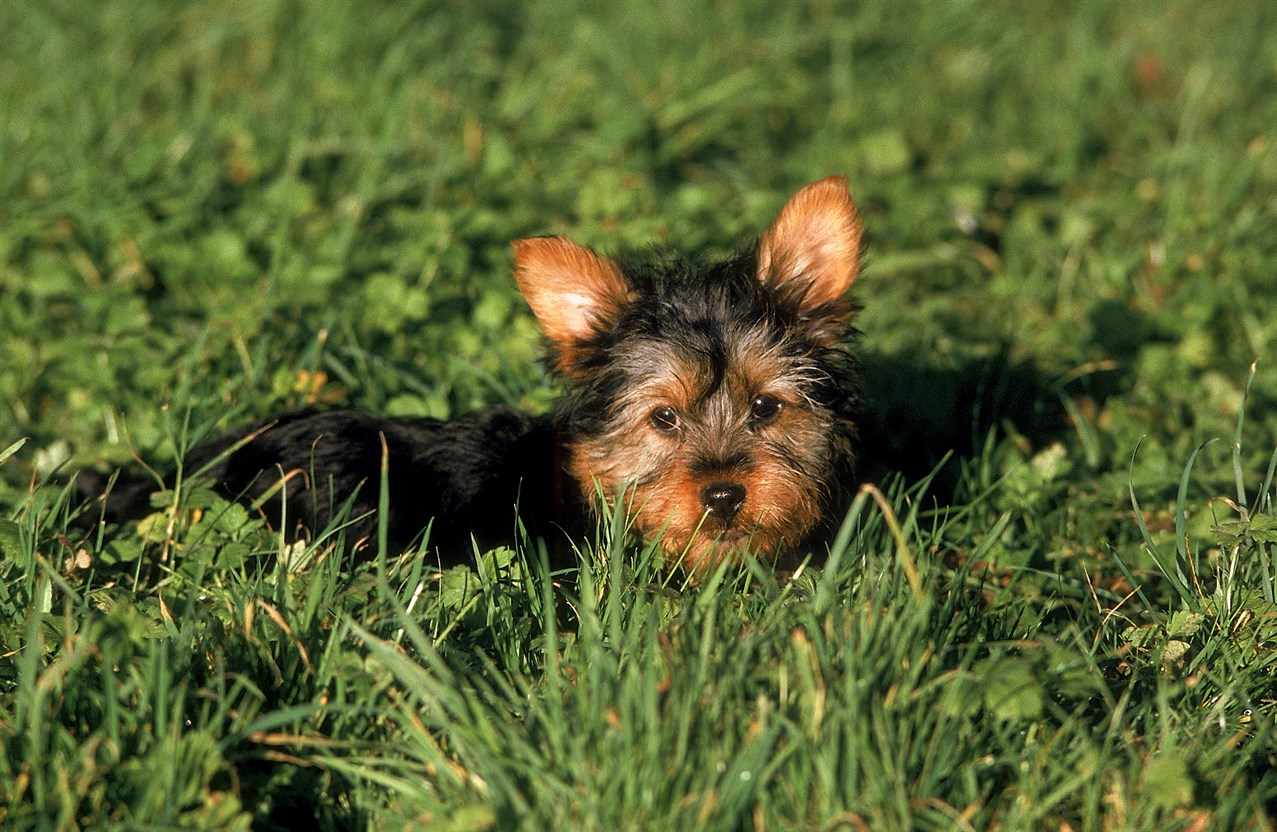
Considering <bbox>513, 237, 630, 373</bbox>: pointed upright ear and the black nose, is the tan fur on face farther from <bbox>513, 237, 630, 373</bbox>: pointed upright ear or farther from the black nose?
<bbox>513, 237, 630, 373</bbox>: pointed upright ear

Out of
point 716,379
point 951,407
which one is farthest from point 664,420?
point 951,407

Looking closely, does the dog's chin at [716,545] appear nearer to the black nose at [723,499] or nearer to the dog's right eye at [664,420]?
the black nose at [723,499]

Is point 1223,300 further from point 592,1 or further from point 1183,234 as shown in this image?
point 592,1

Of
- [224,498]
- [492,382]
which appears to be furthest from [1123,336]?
[224,498]

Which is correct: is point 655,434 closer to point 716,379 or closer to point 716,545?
point 716,379

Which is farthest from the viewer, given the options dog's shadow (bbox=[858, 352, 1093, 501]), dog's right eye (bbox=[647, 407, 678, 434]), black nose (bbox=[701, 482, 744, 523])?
dog's shadow (bbox=[858, 352, 1093, 501])

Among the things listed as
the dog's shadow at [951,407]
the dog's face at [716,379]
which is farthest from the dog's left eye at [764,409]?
the dog's shadow at [951,407]

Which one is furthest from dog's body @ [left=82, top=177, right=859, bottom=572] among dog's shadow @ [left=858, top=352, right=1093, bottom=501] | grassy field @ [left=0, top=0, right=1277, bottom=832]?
dog's shadow @ [left=858, top=352, right=1093, bottom=501]
